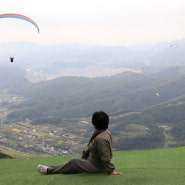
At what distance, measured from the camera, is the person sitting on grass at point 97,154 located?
862 cm

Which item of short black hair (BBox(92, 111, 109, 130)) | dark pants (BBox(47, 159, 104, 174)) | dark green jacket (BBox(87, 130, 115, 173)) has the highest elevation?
short black hair (BBox(92, 111, 109, 130))

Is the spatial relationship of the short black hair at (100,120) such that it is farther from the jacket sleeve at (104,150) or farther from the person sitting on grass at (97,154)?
the jacket sleeve at (104,150)

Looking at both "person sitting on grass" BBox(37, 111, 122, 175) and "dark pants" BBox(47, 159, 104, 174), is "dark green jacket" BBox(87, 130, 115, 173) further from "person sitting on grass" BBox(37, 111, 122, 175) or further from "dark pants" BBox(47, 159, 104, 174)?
"dark pants" BBox(47, 159, 104, 174)

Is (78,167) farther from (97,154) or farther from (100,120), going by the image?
(100,120)

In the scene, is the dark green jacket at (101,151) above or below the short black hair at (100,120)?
below

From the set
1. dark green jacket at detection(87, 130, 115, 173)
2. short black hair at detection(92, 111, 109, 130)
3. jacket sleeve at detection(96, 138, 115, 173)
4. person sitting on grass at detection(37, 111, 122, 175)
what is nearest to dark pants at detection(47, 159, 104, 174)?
person sitting on grass at detection(37, 111, 122, 175)

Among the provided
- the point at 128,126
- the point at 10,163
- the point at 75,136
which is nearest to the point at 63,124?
the point at 75,136

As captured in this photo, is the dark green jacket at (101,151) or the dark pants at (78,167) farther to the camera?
the dark pants at (78,167)

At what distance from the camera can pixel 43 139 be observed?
142m

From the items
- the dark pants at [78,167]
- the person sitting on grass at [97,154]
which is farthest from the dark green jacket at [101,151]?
the dark pants at [78,167]

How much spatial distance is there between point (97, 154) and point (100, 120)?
87 centimetres

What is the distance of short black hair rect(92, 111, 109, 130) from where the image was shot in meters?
8.69

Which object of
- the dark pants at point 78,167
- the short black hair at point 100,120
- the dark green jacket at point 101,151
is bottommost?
the dark pants at point 78,167

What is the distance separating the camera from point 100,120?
345 inches
